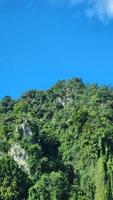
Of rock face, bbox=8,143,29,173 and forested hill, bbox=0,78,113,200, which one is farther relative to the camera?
rock face, bbox=8,143,29,173

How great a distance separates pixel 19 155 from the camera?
76.0 meters

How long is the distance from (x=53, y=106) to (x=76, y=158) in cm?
1796

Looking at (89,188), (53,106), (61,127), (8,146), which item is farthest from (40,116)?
(89,188)

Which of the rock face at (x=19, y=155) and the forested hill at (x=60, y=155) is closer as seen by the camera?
the forested hill at (x=60, y=155)

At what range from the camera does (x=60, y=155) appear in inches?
3191

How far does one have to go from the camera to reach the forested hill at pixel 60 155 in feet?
232

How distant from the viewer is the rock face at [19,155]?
75188mm

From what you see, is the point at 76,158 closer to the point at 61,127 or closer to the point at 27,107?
the point at 61,127

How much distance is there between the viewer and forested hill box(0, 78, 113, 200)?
7081cm

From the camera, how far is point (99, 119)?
78750mm

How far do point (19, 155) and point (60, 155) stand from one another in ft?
23.1

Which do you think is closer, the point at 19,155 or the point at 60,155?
the point at 19,155

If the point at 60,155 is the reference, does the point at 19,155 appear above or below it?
below

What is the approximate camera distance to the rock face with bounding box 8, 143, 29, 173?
75188mm
